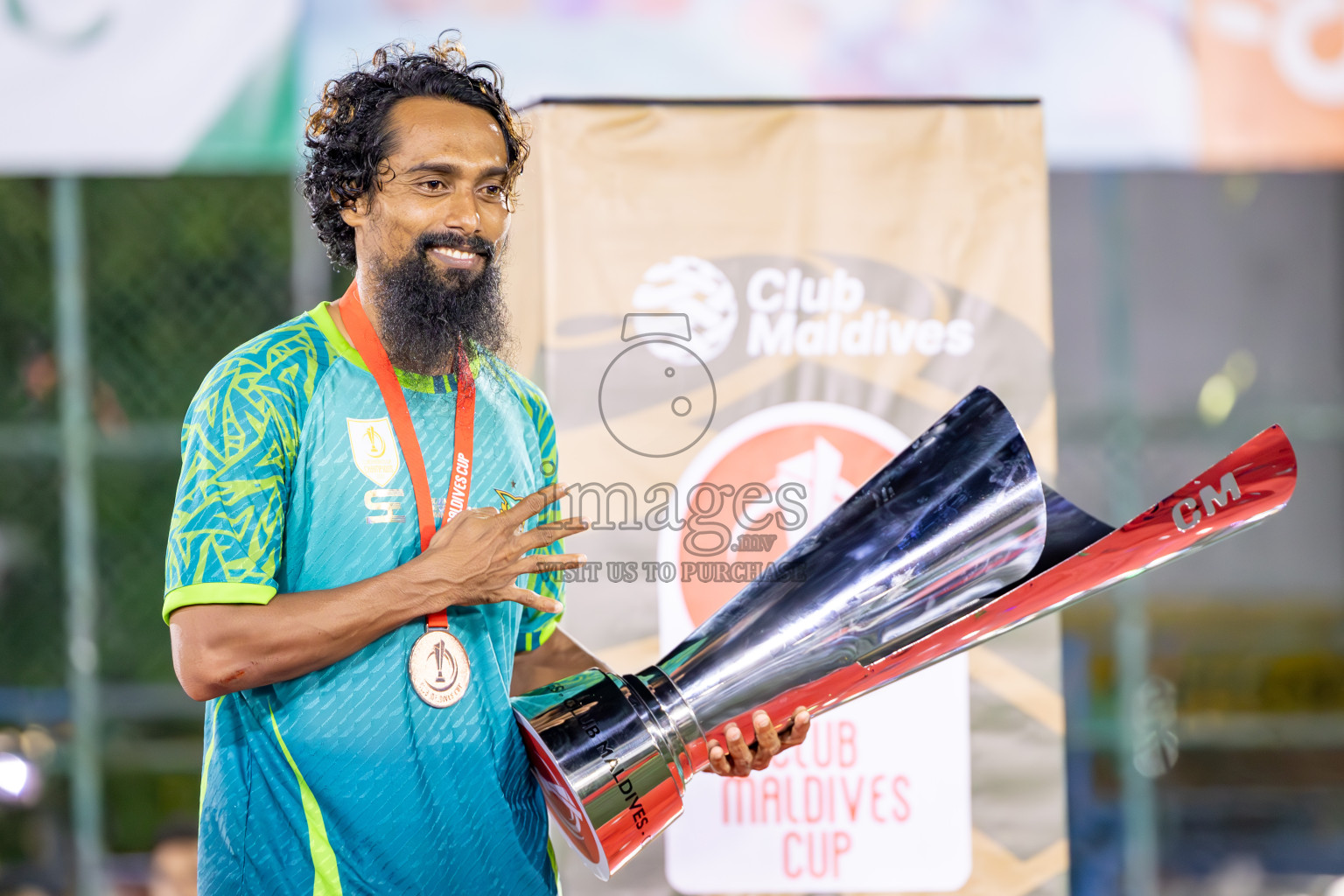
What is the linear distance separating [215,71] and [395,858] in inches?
104

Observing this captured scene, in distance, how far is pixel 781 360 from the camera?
3391mm

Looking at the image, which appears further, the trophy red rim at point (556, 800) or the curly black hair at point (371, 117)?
the curly black hair at point (371, 117)

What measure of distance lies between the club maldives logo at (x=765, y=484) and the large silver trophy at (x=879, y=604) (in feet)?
4.43

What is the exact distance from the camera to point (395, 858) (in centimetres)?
183

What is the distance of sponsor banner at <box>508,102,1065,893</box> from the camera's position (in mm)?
3291

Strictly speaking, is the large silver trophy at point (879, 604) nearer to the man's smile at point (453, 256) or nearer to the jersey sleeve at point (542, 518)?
the jersey sleeve at point (542, 518)

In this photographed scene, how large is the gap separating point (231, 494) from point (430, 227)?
55 cm

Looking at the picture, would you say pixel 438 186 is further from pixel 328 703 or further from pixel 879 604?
pixel 879 604

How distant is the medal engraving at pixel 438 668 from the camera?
186 centimetres

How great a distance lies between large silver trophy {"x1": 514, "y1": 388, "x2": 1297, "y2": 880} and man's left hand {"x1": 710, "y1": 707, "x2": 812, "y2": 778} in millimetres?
18

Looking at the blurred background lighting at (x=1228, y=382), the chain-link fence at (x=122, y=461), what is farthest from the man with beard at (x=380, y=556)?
the blurred background lighting at (x=1228, y=382)

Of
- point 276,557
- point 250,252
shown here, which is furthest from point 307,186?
point 250,252

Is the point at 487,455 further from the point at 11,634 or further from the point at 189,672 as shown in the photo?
the point at 11,634

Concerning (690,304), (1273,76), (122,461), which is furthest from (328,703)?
(1273,76)
